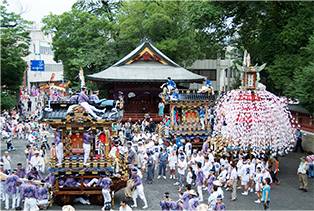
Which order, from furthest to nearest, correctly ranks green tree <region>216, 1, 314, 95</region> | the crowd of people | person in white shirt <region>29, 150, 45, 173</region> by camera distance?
green tree <region>216, 1, 314, 95</region>, person in white shirt <region>29, 150, 45, 173</region>, the crowd of people

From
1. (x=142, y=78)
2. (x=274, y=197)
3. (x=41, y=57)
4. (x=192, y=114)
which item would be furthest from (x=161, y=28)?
(x=41, y=57)

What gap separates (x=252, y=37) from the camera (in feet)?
105

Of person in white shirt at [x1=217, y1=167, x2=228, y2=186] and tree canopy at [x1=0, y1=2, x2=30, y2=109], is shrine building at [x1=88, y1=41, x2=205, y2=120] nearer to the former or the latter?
tree canopy at [x1=0, y1=2, x2=30, y2=109]

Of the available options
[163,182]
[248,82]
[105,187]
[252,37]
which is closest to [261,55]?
[252,37]

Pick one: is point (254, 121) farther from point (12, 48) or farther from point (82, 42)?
point (82, 42)

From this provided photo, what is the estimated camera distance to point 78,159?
1666 centimetres

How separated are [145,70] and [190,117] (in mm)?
13019

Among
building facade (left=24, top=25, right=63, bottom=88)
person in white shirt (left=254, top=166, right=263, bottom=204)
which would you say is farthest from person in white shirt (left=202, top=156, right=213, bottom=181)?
building facade (left=24, top=25, right=63, bottom=88)

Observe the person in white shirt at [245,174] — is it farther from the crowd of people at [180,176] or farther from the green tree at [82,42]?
the green tree at [82,42]

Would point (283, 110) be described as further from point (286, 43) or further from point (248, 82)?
point (286, 43)

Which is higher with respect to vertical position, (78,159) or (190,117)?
(190,117)

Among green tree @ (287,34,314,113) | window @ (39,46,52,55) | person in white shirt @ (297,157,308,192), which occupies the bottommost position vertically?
person in white shirt @ (297,157,308,192)

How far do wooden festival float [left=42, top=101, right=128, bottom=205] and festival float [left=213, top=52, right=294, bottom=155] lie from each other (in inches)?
235

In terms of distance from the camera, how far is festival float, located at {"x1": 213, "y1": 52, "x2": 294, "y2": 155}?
65.8ft
